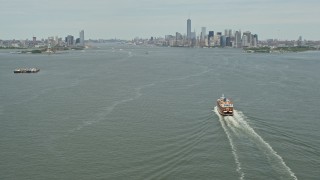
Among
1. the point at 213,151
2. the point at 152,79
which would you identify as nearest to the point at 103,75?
the point at 152,79

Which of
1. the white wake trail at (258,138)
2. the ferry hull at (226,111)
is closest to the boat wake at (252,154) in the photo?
the white wake trail at (258,138)

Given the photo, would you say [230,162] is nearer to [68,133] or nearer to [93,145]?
[93,145]

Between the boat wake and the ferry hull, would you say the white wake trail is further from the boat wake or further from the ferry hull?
the ferry hull

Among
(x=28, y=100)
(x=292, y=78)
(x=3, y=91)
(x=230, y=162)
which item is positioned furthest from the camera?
(x=292, y=78)

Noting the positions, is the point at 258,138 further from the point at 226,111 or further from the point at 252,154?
the point at 226,111

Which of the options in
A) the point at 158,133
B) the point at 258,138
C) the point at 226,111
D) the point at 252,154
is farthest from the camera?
the point at 226,111

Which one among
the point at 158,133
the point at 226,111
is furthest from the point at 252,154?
the point at 226,111
